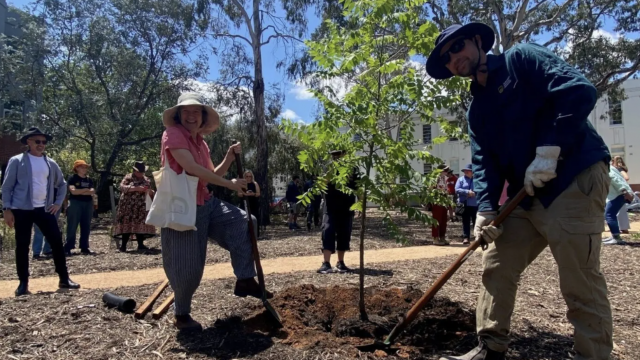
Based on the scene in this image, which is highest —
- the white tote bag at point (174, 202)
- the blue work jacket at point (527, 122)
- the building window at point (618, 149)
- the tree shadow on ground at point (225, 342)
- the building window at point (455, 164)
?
the building window at point (618, 149)

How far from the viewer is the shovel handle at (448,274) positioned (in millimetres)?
2980

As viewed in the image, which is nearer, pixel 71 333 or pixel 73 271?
pixel 71 333

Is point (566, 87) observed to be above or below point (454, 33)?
below

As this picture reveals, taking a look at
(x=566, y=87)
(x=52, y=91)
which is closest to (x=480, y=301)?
(x=566, y=87)

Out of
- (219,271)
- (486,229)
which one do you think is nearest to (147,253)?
(219,271)

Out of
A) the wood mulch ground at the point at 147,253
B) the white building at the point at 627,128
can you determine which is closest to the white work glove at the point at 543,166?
the wood mulch ground at the point at 147,253

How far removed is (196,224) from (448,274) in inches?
74.7

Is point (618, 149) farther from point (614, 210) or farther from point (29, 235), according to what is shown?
point (29, 235)

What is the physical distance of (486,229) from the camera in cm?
301

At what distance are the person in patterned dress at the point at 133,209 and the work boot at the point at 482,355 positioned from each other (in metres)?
7.69

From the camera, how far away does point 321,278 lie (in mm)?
6207

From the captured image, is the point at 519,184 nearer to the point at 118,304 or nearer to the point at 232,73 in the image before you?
the point at 118,304

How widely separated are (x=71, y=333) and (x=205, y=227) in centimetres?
130

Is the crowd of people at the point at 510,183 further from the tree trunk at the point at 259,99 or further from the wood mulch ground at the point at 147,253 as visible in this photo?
the tree trunk at the point at 259,99
